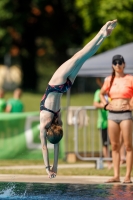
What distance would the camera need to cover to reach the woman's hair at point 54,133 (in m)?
10.3

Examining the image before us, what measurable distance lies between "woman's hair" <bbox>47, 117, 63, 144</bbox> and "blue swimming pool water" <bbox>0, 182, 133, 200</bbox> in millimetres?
713

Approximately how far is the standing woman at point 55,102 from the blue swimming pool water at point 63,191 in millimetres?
341

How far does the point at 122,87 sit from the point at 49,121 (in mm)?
2281

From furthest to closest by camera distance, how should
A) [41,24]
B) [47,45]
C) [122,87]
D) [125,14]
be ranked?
[47,45] < [41,24] < [125,14] < [122,87]

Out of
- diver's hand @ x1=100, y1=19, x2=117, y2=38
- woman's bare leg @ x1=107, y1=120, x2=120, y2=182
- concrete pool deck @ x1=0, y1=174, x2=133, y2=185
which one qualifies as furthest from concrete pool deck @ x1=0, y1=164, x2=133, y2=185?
diver's hand @ x1=100, y1=19, x2=117, y2=38

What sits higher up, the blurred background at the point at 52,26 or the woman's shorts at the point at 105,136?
the blurred background at the point at 52,26

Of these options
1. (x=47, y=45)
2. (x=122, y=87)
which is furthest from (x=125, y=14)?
(x=122, y=87)

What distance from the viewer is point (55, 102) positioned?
34.7 feet

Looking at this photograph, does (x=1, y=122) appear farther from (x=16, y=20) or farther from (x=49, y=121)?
(x=16, y=20)

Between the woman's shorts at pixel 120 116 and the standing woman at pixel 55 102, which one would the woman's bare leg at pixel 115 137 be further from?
the standing woman at pixel 55 102

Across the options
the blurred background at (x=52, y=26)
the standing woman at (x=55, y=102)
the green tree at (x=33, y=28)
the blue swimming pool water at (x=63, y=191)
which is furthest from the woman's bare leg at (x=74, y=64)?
the green tree at (x=33, y=28)

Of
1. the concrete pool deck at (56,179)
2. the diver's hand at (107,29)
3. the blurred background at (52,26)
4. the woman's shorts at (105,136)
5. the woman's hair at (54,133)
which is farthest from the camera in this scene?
the blurred background at (52,26)

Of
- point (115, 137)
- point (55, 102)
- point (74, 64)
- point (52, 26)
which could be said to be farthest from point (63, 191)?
point (52, 26)

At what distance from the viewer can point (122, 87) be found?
491 inches
